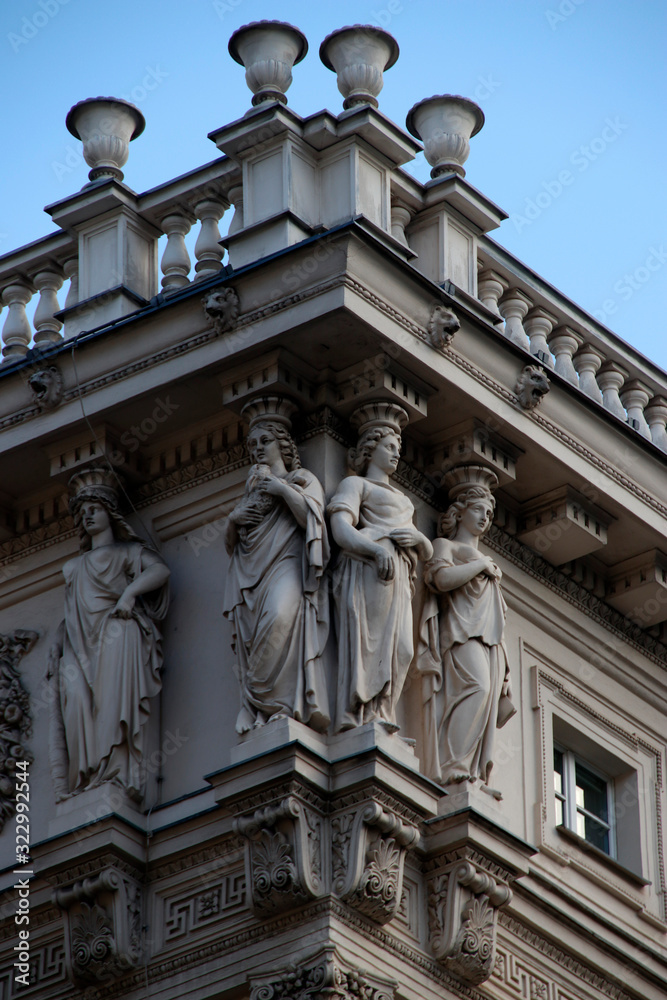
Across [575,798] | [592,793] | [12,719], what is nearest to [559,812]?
[575,798]

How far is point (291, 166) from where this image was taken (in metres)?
19.4

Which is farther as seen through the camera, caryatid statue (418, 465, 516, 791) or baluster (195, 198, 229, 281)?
baluster (195, 198, 229, 281)

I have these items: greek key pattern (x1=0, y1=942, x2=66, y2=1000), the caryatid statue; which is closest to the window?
the caryatid statue

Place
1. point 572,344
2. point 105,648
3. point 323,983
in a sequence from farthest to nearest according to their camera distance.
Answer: point 572,344, point 105,648, point 323,983

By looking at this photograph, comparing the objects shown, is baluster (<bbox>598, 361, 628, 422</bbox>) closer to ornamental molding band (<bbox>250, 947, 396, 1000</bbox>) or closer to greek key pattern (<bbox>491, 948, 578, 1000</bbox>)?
greek key pattern (<bbox>491, 948, 578, 1000</bbox>)

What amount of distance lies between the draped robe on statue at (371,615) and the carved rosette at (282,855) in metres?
0.75

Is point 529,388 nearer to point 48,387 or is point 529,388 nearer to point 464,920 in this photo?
point 48,387

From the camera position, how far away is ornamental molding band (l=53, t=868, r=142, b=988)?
58.6 feet

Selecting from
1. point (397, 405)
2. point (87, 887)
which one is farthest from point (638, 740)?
point (87, 887)

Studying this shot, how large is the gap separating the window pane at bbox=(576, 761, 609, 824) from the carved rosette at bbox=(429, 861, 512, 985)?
254 centimetres

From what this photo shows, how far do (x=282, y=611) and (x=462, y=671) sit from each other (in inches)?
56.5

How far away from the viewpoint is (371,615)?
1811 centimetres

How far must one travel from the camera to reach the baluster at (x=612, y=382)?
2120 cm

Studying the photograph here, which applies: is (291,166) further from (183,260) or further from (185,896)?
(185,896)
